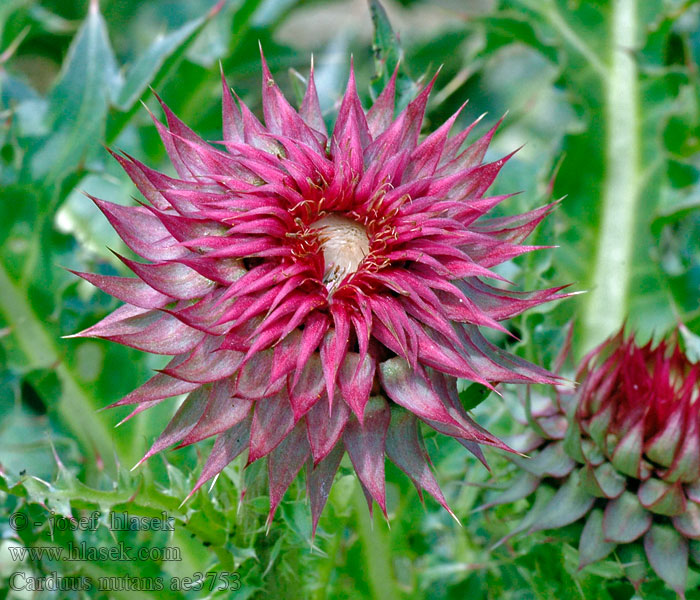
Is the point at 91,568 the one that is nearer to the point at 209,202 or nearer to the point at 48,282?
the point at 48,282

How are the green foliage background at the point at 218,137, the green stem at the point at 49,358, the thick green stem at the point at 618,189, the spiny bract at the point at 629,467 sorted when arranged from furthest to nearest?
the thick green stem at the point at 618,189
the green stem at the point at 49,358
the green foliage background at the point at 218,137
the spiny bract at the point at 629,467

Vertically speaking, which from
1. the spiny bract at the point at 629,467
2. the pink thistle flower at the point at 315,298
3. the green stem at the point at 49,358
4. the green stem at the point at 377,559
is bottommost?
the green stem at the point at 377,559

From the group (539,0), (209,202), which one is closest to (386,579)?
(209,202)

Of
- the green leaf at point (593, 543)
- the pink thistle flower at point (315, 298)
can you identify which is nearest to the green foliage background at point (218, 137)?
the green leaf at point (593, 543)

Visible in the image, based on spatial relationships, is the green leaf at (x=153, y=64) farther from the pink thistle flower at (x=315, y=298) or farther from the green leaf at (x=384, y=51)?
the pink thistle flower at (x=315, y=298)

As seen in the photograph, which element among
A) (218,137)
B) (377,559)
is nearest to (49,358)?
(377,559)

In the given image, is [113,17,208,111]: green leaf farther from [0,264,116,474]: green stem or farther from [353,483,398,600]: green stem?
[353,483,398,600]: green stem

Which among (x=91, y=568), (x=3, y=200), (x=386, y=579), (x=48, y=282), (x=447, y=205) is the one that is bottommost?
(x=386, y=579)

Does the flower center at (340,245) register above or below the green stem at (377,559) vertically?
above
